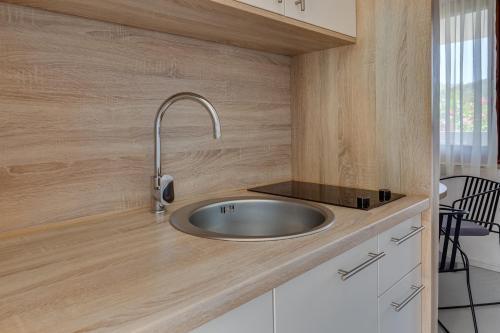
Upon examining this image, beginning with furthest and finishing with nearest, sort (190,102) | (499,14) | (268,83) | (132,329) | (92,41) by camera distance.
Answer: (499,14) → (268,83) → (190,102) → (92,41) → (132,329)

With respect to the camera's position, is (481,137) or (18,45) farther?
(481,137)

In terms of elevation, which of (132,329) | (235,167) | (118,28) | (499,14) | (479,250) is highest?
(499,14)

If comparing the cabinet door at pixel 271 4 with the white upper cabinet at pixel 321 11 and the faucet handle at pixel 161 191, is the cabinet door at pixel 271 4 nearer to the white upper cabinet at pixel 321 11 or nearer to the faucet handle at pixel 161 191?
the white upper cabinet at pixel 321 11

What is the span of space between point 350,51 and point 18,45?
1133 millimetres

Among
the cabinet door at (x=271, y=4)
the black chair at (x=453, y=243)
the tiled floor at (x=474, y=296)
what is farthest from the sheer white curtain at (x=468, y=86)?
the cabinet door at (x=271, y=4)

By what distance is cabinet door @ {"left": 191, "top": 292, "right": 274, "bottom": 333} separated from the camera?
597 mm

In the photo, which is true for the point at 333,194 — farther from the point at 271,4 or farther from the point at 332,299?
the point at 271,4

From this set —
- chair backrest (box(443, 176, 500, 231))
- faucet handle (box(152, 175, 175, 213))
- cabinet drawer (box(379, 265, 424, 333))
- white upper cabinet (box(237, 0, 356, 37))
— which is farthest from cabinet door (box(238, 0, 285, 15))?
chair backrest (box(443, 176, 500, 231))

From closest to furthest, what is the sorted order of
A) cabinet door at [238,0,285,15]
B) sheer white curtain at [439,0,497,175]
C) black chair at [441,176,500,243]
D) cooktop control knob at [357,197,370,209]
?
cabinet door at [238,0,285,15]
cooktop control knob at [357,197,370,209]
black chair at [441,176,500,243]
sheer white curtain at [439,0,497,175]

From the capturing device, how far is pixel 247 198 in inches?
51.8

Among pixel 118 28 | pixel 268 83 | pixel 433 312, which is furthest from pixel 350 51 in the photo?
pixel 433 312

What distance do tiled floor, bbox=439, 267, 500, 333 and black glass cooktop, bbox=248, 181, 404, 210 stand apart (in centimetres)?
109

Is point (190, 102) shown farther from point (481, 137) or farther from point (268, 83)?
point (481, 137)

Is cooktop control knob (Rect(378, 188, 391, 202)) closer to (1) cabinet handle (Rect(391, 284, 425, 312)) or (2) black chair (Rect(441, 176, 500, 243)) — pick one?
(1) cabinet handle (Rect(391, 284, 425, 312))
